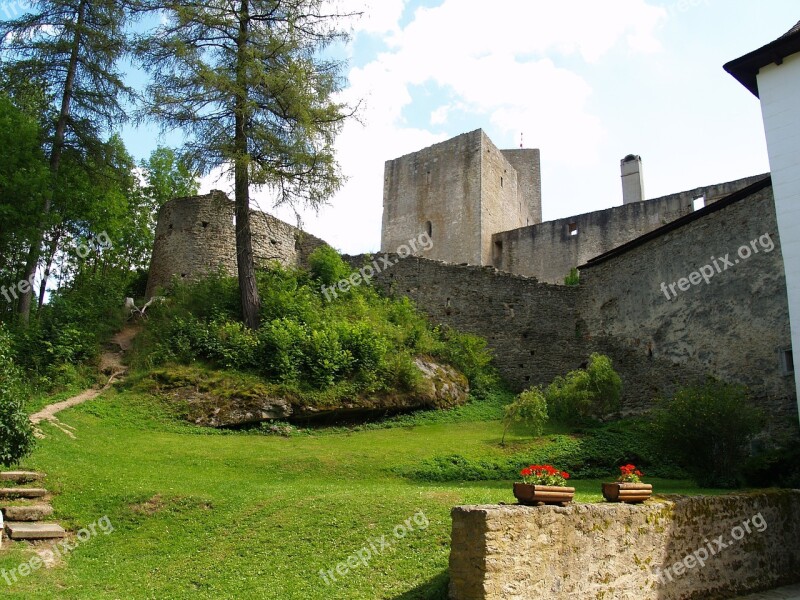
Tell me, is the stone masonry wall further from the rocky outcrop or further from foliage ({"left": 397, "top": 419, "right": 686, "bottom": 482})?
foliage ({"left": 397, "top": 419, "right": 686, "bottom": 482})

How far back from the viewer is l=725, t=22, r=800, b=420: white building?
12.4 metres

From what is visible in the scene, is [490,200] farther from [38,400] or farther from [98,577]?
[98,577]

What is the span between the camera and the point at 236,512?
9.55 meters

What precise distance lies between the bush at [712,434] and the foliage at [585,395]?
3698mm

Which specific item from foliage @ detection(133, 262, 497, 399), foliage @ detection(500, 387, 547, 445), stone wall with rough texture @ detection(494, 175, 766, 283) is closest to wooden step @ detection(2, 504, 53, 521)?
foliage @ detection(133, 262, 497, 399)

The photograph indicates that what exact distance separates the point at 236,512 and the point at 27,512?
2.92 meters

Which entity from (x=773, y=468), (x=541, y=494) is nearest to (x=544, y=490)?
(x=541, y=494)

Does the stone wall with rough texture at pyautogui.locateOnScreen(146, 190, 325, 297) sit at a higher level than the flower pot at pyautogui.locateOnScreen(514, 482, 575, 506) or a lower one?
higher

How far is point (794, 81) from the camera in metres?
13.2

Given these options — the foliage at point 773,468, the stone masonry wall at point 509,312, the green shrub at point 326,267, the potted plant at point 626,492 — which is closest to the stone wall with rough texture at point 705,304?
the stone masonry wall at point 509,312

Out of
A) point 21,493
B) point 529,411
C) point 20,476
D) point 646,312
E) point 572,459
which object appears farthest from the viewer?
point 646,312

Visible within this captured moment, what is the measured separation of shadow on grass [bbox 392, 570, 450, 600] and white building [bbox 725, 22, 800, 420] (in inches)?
351

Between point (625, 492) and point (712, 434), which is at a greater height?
point (712, 434)

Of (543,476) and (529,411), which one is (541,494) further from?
(529,411)
